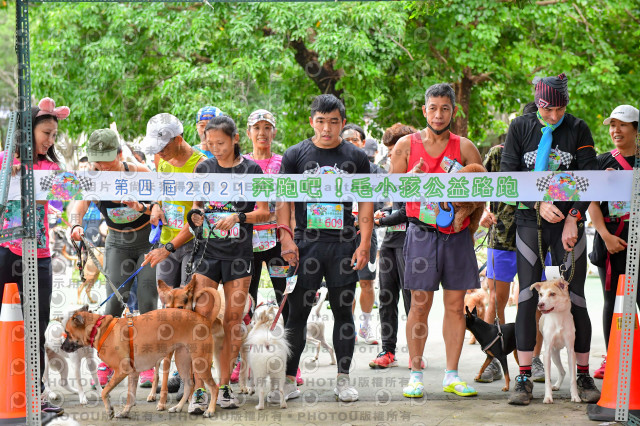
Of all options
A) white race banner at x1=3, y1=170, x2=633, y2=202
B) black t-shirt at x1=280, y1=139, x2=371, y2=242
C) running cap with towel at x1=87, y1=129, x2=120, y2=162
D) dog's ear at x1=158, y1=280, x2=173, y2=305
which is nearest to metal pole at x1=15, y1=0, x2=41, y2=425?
white race banner at x1=3, y1=170, x2=633, y2=202

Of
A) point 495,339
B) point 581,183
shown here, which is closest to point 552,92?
point 581,183

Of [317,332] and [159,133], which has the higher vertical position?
[159,133]

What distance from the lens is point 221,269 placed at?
5.01 metres

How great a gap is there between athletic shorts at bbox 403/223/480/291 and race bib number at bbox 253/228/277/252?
3.78ft

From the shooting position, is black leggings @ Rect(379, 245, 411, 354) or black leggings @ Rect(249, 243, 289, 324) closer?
black leggings @ Rect(249, 243, 289, 324)

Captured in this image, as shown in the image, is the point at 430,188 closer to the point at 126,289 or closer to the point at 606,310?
the point at 606,310

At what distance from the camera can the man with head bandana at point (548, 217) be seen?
4859 mm

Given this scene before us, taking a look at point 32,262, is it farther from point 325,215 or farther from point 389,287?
point 389,287

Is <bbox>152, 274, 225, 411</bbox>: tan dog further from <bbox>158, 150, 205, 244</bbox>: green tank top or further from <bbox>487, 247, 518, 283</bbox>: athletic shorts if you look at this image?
<bbox>487, 247, 518, 283</bbox>: athletic shorts

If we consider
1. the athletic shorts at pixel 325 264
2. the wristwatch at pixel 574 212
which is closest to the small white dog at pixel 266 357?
the athletic shorts at pixel 325 264

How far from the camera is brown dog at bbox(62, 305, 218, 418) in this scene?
4.59 metres

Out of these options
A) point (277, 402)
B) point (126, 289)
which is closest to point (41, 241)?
point (126, 289)

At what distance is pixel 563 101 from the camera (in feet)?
16.0

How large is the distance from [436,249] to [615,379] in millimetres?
1416
